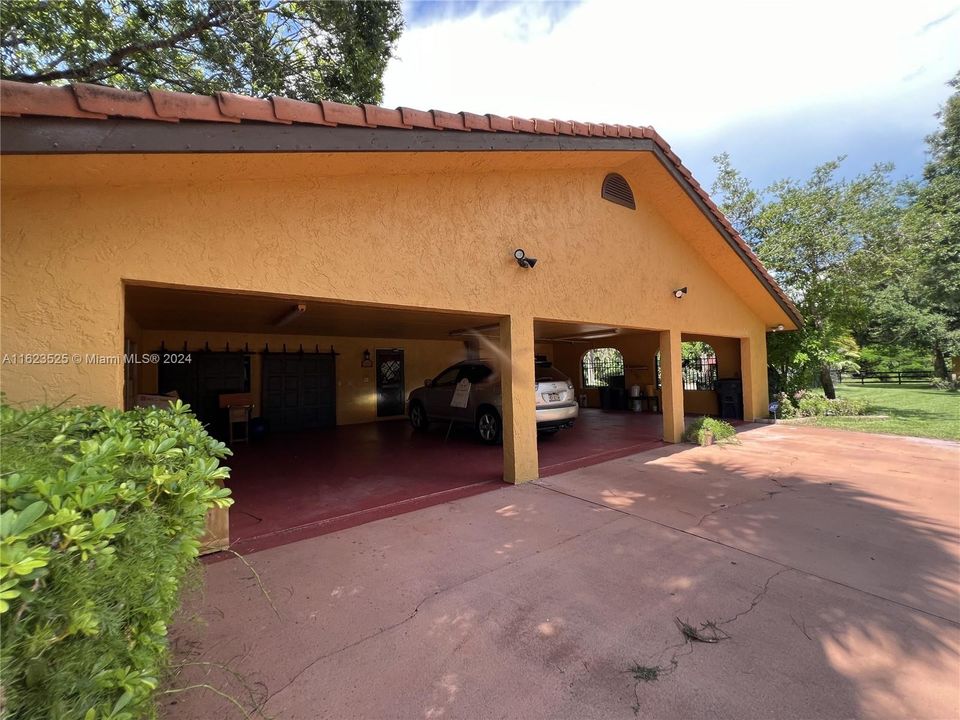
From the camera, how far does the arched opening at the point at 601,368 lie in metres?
15.5

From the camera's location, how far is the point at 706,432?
8398mm

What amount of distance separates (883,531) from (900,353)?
38.5 metres

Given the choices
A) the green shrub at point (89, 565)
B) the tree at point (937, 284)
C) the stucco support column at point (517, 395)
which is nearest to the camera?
Answer: the green shrub at point (89, 565)

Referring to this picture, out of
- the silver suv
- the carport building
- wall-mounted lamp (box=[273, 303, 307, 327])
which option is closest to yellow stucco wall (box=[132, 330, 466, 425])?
the carport building

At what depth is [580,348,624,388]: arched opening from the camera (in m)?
15.5

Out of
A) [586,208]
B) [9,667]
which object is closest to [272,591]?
[9,667]

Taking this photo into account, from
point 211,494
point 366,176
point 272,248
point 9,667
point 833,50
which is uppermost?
point 833,50

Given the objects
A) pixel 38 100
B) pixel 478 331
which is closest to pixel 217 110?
pixel 38 100

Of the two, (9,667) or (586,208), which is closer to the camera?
(9,667)

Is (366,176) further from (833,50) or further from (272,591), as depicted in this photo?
(833,50)

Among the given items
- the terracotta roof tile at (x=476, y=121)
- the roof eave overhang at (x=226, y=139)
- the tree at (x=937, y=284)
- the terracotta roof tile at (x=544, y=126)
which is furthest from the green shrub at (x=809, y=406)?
the terracotta roof tile at (x=476, y=121)

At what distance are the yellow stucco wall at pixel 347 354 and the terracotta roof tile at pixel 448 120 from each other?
8961mm

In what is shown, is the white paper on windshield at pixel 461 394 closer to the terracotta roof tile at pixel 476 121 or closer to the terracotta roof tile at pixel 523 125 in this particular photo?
the terracotta roof tile at pixel 523 125

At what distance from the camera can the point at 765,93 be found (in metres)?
8.44
